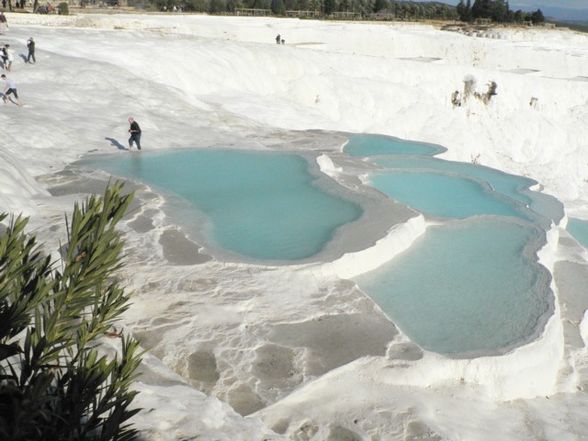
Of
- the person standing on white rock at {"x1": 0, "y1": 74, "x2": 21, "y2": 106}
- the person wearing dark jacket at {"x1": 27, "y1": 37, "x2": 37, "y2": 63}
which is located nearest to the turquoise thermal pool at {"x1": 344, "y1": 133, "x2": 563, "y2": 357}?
the person standing on white rock at {"x1": 0, "y1": 74, "x2": 21, "y2": 106}

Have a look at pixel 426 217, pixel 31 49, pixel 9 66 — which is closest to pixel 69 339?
pixel 426 217

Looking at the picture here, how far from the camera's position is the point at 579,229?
1356cm

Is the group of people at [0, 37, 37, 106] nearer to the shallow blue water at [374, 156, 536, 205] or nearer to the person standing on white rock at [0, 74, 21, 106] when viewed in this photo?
the person standing on white rock at [0, 74, 21, 106]

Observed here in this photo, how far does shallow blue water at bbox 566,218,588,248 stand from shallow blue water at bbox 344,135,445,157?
380 centimetres

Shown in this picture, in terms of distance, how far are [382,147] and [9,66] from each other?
Answer: 9.66 metres

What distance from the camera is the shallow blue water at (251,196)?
7914mm

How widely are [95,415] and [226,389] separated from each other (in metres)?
2.83

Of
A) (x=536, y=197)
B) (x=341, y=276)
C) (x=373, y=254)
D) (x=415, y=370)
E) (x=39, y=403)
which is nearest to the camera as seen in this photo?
(x=39, y=403)

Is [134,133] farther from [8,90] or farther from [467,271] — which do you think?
[467,271]

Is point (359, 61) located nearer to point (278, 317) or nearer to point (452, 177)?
point (452, 177)

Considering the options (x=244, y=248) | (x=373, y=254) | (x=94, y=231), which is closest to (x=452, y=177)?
(x=373, y=254)

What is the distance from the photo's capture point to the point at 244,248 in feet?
25.1

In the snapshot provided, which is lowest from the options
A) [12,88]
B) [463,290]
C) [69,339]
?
[463,290]

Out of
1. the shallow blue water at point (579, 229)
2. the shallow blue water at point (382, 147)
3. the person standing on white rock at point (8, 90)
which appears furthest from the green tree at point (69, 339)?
the shallow blue water at point (382, 147)
